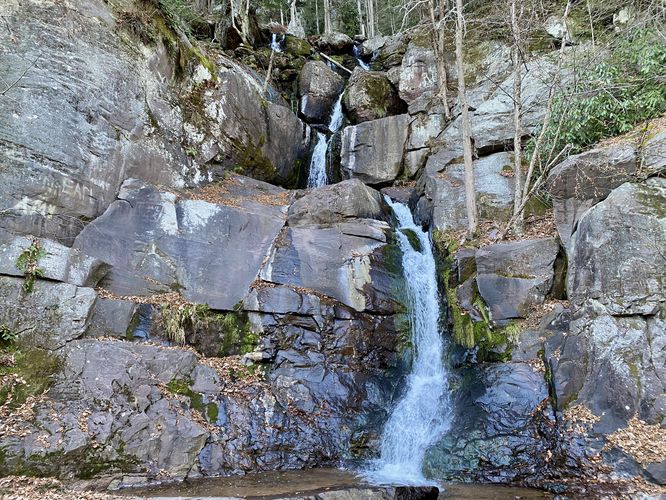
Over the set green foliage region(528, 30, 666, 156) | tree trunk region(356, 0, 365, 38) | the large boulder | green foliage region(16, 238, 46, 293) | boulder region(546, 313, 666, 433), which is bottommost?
boulder region(546, 313, 666, 433)

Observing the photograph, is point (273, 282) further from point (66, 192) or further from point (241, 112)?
point (241, 112)

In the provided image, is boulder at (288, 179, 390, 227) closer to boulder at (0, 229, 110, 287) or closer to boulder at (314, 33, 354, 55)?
boulder at (0, 229, 110, 287)

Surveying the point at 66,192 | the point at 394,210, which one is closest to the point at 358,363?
the point at 394,210

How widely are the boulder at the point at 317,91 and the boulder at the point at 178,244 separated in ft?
30.0

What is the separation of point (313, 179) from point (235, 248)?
659cm

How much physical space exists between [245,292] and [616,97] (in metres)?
10.4

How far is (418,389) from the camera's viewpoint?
370 inches

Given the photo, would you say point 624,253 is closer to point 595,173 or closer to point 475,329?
point 595,173

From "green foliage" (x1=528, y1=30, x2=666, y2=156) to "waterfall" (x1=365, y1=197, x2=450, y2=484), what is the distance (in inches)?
174

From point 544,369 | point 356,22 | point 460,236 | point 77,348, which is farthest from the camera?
point 356,22

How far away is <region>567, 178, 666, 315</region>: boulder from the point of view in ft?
24.1

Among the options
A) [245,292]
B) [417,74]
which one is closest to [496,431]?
[245,292]

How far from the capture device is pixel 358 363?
31.4ft

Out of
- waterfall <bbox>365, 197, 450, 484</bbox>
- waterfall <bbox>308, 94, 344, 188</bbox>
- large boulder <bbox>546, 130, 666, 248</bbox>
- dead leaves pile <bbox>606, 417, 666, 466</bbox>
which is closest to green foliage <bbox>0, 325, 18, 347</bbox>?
waterfall <bbox>365, 197, 450, 484</bbox>
